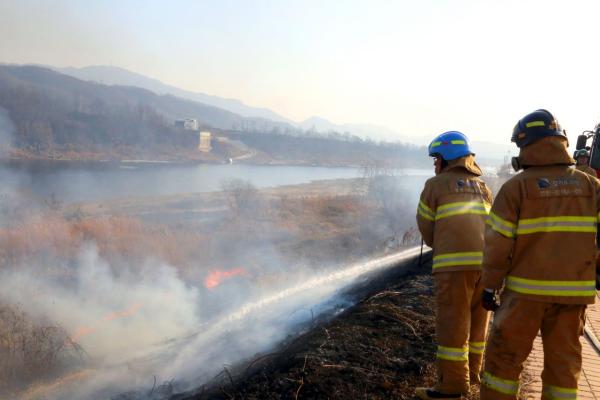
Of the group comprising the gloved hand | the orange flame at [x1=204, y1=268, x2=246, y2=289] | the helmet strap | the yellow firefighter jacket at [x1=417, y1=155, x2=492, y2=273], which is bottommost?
the orange flame at [x1=204, y1=268, x2=246, y2=289]

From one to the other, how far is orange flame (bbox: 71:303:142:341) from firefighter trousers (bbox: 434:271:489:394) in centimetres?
1143

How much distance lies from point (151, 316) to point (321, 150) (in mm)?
77479

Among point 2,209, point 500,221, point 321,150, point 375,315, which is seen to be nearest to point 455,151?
point 500,221

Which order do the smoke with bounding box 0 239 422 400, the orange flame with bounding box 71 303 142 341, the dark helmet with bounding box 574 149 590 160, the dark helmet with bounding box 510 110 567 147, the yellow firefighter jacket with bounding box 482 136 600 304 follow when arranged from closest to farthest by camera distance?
the yellow firefighter jacket with bounding box 482 136 600 304, the dark helmet with bounding box 510 110 567 147, the smoke with bounding box 0 239 422 400, the dark helmet with bounding box 574 149 590 160, the orange flame with bounding box 71 303 142 341

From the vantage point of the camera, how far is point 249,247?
21984mm

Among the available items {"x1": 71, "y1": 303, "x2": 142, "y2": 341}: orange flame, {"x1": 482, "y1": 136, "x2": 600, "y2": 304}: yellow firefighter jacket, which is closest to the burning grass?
{"x1": 482, "y1": 136, "x2": 600, "y2": 304}: yellow firefighter jacket

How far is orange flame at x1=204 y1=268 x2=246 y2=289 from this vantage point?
57.8ft

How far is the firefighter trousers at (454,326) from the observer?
2982mm

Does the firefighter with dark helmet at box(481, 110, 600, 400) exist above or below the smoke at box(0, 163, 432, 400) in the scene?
above

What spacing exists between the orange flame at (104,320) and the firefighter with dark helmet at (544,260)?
39.5ft

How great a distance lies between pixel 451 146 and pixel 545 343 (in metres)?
1.51

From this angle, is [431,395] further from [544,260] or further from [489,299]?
[544,260]

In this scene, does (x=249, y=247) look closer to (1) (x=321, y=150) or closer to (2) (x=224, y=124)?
(1) (x=321, y=150)

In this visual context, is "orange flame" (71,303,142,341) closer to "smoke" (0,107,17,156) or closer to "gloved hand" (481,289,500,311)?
"gloved hand" (481,289,500,311)
